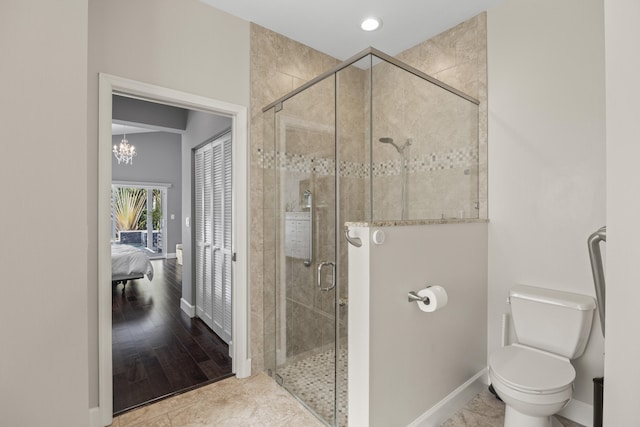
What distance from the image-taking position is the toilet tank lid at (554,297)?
1761mm

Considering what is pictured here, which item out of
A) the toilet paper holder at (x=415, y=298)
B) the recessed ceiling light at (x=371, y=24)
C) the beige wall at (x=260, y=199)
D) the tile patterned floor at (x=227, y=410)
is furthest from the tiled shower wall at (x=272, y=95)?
the toilet paper holder at (x=415, y=298)

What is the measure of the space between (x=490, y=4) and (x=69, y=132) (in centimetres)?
276

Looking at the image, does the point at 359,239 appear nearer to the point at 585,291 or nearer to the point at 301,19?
the point at 585,291

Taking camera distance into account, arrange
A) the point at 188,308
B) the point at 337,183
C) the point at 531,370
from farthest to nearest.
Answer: the point at 188,308, the point at 337,183, the point at 531,370

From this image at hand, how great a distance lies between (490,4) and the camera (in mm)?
2225

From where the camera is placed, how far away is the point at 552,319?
1844mm

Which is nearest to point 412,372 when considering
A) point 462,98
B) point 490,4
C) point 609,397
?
point 609,397

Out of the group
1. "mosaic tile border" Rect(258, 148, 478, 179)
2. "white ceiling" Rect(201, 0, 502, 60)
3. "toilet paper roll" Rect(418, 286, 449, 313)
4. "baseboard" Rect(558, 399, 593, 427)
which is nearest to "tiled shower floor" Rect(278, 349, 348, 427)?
"toilet paper roll" Rect(418, 286, 449, 313)

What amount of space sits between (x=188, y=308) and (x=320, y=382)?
7.96 ft

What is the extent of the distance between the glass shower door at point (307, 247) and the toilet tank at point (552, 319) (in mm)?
1212

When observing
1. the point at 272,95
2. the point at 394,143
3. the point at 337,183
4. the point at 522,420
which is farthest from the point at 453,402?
the point at 272,95

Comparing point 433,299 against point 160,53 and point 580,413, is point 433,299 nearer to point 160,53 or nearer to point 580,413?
point 580,413

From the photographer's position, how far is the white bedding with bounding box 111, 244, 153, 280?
4.78m

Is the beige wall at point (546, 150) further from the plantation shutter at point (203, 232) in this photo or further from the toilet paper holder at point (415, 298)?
the plantation shutter at point (203, 232)
